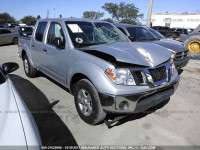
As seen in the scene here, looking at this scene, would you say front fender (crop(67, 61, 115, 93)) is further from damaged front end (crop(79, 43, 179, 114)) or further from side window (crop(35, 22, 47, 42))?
side window (crop(35, 22, 47, 42))

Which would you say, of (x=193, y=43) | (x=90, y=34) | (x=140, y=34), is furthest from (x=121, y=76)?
(x=193, y=43)

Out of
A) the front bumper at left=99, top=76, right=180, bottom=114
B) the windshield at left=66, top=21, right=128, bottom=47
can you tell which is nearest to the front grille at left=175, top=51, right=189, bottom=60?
the windshield at left=66, top=21, right=128, bottom=47

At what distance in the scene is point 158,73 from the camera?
297 centimetres

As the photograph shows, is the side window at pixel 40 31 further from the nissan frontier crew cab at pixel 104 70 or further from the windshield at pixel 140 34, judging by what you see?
the windshield at pixel 140 34

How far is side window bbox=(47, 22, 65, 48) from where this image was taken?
3.67 m

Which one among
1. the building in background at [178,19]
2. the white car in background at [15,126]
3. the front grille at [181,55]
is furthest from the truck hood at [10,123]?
the building in background at [178,19]

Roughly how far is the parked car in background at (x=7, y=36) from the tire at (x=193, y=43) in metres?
12.9

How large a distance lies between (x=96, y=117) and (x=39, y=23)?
3232 millimetres

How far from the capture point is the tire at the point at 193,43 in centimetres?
909

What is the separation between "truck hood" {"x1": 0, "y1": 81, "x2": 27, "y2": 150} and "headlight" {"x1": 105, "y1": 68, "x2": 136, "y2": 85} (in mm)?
1300

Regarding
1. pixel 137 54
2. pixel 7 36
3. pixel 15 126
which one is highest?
pixel 7 36

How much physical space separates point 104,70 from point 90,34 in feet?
4.45

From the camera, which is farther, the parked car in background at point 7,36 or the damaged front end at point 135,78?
the parked car in background at point 7,36

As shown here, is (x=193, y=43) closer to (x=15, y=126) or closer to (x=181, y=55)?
(x=181, y=55)
